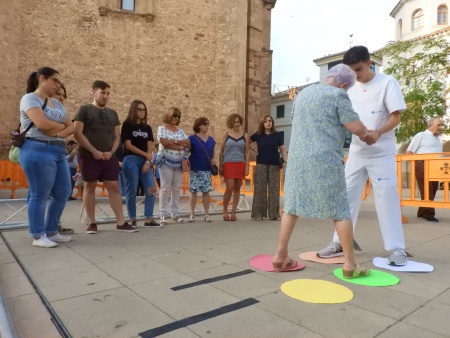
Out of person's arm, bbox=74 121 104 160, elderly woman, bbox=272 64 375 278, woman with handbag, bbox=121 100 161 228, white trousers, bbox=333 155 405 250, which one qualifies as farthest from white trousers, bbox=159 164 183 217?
white trousers, bbox=333 155 405 250

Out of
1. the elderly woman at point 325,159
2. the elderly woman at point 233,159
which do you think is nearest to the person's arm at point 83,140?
the elderly woman at point 233,159

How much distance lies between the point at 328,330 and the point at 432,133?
6231 mm

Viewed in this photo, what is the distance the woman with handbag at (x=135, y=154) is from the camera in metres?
5.17

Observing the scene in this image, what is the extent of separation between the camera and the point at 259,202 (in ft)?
20.8

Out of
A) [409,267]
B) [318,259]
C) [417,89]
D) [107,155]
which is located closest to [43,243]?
[107,155]

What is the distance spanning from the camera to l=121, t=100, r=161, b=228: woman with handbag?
5172mm

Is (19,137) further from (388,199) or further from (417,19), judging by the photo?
(417,19)

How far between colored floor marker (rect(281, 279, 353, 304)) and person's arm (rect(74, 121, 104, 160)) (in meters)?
2.92

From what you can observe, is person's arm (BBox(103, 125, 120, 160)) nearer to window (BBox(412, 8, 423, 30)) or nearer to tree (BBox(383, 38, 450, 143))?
tree (BBox(383, 38, 450, 143))

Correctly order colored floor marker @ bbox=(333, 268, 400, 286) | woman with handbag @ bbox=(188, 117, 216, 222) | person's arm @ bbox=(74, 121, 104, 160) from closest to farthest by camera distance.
→ colored floor marker @ bbox=(333, 268, 400, 286) < person's arm @ bbox=(74, 121, 104, 160) < woman with handbag @ bbox=(188, 117, 216, 222)

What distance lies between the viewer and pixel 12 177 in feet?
30.6

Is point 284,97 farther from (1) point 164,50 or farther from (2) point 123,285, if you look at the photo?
(2) point 123,285

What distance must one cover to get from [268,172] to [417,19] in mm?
34050

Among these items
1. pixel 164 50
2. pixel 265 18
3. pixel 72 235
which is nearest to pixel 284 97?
pixel 265 18
